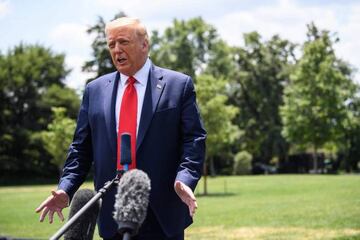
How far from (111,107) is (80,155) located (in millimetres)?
453

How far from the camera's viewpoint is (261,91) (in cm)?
6619

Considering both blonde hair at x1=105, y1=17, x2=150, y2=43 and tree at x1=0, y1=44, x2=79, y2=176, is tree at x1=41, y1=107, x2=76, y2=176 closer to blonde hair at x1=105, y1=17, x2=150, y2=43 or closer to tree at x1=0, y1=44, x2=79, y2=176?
tree at x1=0, y1=44, x2=79, y2=176

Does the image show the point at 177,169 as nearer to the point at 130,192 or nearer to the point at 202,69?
the point at 130,192

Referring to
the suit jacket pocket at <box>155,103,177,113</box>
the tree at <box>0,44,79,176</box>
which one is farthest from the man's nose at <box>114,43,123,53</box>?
the tree at <box>0,44,79,176</box>

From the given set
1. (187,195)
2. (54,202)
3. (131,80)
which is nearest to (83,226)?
(54,202)

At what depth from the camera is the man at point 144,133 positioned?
3.58m

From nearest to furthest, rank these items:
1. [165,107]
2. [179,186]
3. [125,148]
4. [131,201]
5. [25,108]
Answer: [131,201]
[125,148]
[179,186]
[165,107]
[25,108]

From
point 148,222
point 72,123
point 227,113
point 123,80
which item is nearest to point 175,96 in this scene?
point 123,80

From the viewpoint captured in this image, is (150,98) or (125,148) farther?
(150,98)

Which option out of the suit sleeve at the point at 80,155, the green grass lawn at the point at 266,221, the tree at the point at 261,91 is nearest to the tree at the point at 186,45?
the tree at the point at 261,91

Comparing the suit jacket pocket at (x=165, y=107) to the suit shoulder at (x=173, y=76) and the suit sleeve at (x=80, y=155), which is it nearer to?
the suit shoulder at (x=173, y=76)

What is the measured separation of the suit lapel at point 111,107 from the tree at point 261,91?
61729 mm

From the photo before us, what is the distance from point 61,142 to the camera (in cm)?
4494

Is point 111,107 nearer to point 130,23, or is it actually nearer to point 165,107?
point 165,107
